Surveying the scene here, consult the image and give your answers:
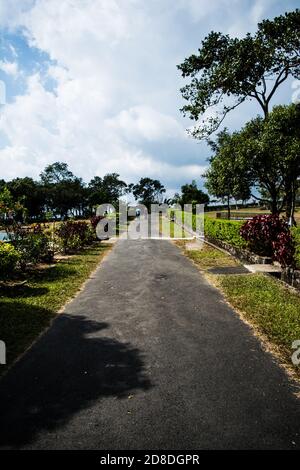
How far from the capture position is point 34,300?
30.3 ft

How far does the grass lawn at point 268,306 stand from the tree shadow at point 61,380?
2.68 meters

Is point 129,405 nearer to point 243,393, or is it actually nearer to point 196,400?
point 196,400

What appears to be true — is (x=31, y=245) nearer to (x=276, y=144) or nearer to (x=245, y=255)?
(x=245, y=255)

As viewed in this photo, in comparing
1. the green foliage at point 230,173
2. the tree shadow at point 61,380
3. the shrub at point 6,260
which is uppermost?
the green foliage at point 230,173

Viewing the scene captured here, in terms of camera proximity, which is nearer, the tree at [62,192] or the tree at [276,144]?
the tree at [276,144]

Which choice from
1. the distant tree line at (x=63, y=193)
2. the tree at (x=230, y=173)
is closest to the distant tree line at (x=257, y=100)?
the tree at (x=230, y=173)

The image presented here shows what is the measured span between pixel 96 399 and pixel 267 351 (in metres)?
3.22

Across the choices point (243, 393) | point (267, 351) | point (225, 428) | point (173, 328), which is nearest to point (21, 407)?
point (225, 428)

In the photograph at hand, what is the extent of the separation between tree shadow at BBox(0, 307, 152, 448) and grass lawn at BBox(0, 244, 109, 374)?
43 cm

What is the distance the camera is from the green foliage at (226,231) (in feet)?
54.3

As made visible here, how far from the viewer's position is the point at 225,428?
384 cm

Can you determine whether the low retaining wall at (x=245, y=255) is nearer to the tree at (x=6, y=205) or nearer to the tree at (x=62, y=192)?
the tree at (x=6, y=205)

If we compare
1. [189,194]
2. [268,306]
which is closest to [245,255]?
[268,306]

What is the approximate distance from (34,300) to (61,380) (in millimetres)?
4678
